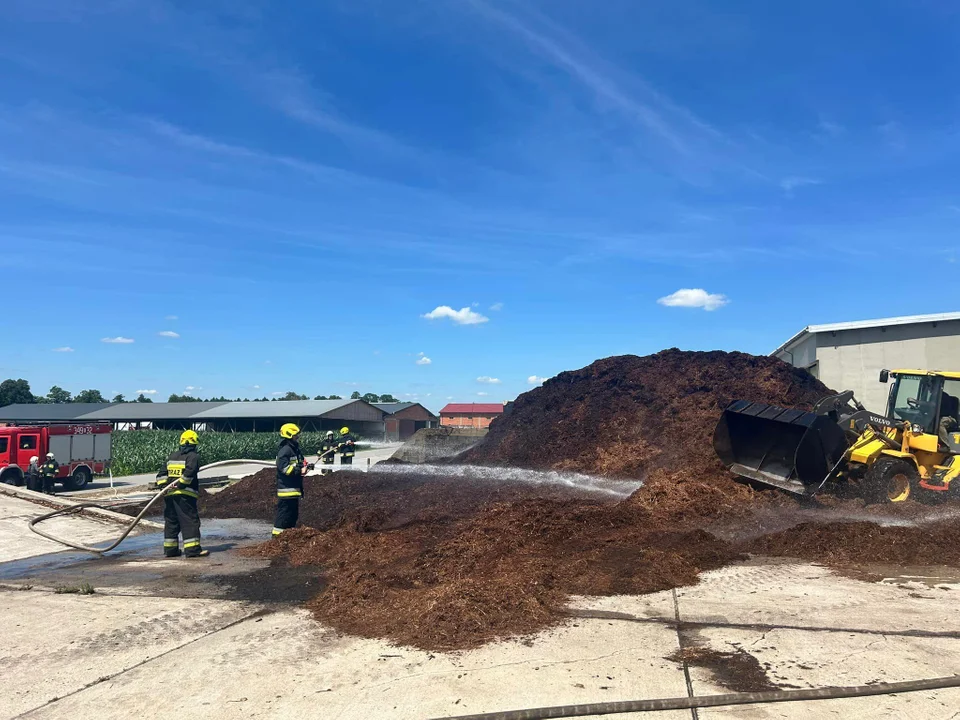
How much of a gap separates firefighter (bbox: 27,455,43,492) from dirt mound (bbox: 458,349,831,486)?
14.0 metres

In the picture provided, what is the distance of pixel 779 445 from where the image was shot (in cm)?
1200

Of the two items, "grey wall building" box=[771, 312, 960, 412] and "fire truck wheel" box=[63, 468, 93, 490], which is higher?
"grey wall building" box=[771, 312, 960, 412]

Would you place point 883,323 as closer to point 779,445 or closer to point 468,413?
point 779,445

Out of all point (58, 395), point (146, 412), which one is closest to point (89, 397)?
point (58, 395)

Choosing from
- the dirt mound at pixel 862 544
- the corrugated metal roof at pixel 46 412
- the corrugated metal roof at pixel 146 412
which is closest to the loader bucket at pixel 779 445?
the dirt mound at pixel 862 544

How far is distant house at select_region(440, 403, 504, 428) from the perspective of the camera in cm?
7688

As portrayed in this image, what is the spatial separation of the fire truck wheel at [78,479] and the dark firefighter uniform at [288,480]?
18972 millimetres

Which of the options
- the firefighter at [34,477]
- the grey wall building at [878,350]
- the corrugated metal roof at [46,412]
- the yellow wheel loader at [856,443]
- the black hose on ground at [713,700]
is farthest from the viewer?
the corrugated metal roof at [46,412]

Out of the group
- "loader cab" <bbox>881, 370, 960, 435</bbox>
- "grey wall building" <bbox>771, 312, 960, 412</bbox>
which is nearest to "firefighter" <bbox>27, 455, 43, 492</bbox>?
"loader cab" <bbox>881, 370, 960, 435</bbox>

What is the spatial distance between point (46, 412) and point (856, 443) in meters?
69.3

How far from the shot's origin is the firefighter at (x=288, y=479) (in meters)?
10.5

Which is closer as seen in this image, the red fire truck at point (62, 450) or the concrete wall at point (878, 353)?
the concrete wall at point (878, 353)

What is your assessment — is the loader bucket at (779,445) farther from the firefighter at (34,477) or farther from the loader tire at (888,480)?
the firefighter at (34,477)

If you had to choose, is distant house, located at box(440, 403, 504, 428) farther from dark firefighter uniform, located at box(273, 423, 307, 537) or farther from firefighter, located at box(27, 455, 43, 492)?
dark firefighter uniform, located at box(273, 423, 307, 537)
